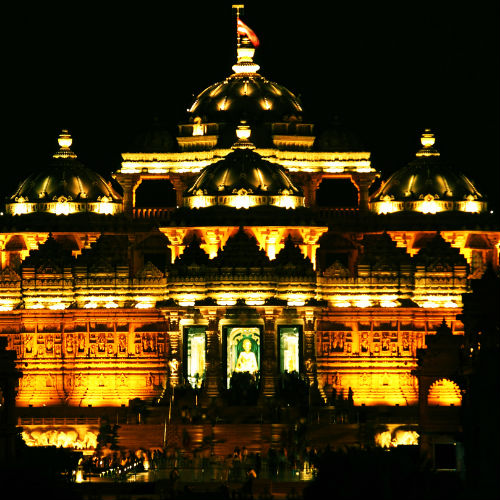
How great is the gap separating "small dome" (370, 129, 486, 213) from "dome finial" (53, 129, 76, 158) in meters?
12.6

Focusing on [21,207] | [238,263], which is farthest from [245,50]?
[238,263]

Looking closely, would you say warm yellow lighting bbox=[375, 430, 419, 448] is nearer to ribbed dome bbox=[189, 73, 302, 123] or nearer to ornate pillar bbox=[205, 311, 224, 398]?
ornate pillar bbox=[205, 311, 224, 398]

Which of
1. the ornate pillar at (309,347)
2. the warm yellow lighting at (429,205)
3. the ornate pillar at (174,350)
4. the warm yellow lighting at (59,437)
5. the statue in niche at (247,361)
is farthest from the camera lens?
the warm yellow lighting at (429,205)

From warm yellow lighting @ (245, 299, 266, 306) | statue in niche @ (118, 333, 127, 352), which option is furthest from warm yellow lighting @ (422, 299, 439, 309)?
statue in niche @ (118, 333, 127, 352)

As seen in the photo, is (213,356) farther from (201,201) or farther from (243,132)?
(243,132)

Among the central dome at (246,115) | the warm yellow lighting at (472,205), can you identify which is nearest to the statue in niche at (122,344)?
the central dome at (246,115)

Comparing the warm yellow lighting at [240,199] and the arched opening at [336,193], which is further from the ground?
the arched opening at [336,193]

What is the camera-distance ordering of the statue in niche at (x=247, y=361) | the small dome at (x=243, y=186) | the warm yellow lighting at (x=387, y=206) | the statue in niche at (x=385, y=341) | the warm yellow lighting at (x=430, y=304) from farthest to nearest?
the warm yellow lighting at (x=387, y=206) < the small dome at (x=243, y=186) < the warm yellow lighting at (x=430, y=304) < the statue in niche at (x=385, y=341) < the statue in niche at (x=247, y=361)

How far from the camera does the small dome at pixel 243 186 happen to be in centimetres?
10969

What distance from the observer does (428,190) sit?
378 ft

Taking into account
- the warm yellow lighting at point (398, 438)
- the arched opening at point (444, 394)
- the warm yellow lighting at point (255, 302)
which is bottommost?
the warm yellow lighting at point (398, 438)

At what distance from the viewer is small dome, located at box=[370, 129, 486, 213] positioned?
11494 cm

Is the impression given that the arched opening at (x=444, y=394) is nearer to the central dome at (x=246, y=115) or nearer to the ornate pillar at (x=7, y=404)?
the central dome at (x=246, y=115)

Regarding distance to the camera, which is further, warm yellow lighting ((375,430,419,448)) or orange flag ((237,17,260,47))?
orange flag ((237,17,260,47))
